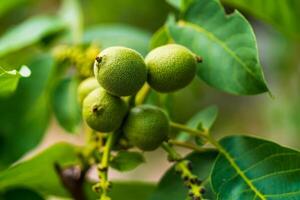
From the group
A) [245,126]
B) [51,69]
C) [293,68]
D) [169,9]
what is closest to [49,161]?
[51,69]

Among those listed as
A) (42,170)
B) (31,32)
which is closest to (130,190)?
(42,170)

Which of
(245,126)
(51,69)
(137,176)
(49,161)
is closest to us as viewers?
(49,161)

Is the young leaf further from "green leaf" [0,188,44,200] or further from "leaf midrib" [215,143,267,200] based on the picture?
"leaf midrib" [215,143,267,200]

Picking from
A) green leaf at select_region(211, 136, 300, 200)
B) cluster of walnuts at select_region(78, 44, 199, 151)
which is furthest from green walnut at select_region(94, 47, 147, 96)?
green leaf at select_region(211, 136, 300, 200)

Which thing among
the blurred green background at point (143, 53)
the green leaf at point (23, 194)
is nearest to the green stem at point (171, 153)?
the blurred green background at point (143, 53)

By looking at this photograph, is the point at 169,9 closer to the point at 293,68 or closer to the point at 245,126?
the point at 293,68

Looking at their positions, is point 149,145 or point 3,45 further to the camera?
point 3,45
